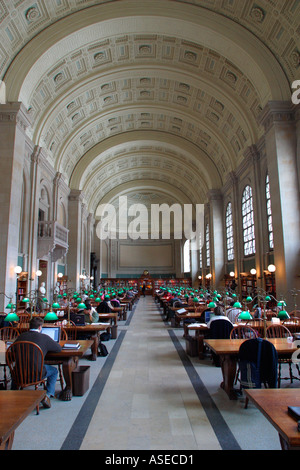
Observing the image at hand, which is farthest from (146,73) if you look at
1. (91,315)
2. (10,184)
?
(91,315)

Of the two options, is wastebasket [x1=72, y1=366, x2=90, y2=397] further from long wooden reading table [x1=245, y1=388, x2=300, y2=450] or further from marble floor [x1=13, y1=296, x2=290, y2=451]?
long wooden reading table [x1=245, y1=388, x2=300, y2=450]

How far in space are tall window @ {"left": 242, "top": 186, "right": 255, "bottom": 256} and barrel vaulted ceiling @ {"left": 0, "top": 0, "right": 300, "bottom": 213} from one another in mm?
2836

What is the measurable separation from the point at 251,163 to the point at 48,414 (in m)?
16.4

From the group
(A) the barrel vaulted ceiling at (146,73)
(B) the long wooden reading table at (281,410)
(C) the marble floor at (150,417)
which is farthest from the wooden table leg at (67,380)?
(A) the barrel vaulted ceiling at (146,73)

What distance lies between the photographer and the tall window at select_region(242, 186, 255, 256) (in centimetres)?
1839

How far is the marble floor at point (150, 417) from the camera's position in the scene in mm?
3385

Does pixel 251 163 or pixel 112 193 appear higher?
pixel 112 193

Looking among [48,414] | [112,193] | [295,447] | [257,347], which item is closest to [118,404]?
[48,414]

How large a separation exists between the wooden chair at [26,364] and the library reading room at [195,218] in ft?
0.08

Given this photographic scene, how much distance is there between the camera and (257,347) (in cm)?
413

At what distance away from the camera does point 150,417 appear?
4.07m

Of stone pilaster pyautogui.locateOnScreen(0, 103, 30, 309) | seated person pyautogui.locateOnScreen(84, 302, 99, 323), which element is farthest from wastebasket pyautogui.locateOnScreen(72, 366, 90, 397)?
stone pilaster pyautogui.locateOnScreen(0, 103, 30, 309)
